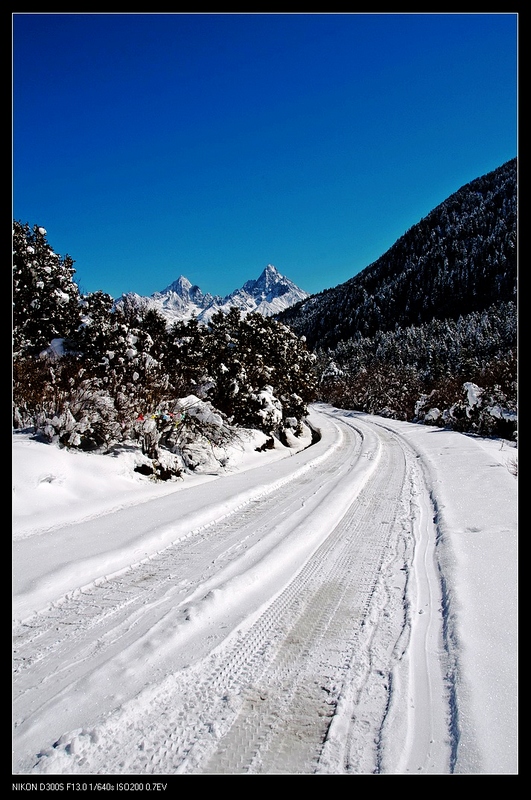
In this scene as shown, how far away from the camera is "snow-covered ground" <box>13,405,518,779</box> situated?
2.05 metres

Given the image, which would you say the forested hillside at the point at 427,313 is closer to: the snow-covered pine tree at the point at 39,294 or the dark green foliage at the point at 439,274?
the dark green foliage at the point at 439,274

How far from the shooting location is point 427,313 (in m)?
150

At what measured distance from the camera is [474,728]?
212 centimetres

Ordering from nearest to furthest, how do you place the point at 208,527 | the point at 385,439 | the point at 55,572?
the point at 55,572 < the point at 208,527 < the point at 385,439

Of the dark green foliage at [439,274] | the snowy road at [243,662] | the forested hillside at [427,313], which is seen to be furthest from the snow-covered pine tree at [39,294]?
the dark green foliage at [439,274]

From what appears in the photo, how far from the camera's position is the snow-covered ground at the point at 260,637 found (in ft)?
6.72

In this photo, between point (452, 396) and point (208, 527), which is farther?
point (452, 396)

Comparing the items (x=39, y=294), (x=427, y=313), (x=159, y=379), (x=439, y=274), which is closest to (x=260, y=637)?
(x=159, y=379)

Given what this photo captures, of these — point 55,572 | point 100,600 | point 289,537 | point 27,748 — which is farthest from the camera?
point 289,537

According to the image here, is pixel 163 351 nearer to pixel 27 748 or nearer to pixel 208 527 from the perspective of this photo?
pixel 208 527

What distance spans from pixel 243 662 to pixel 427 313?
534ft
